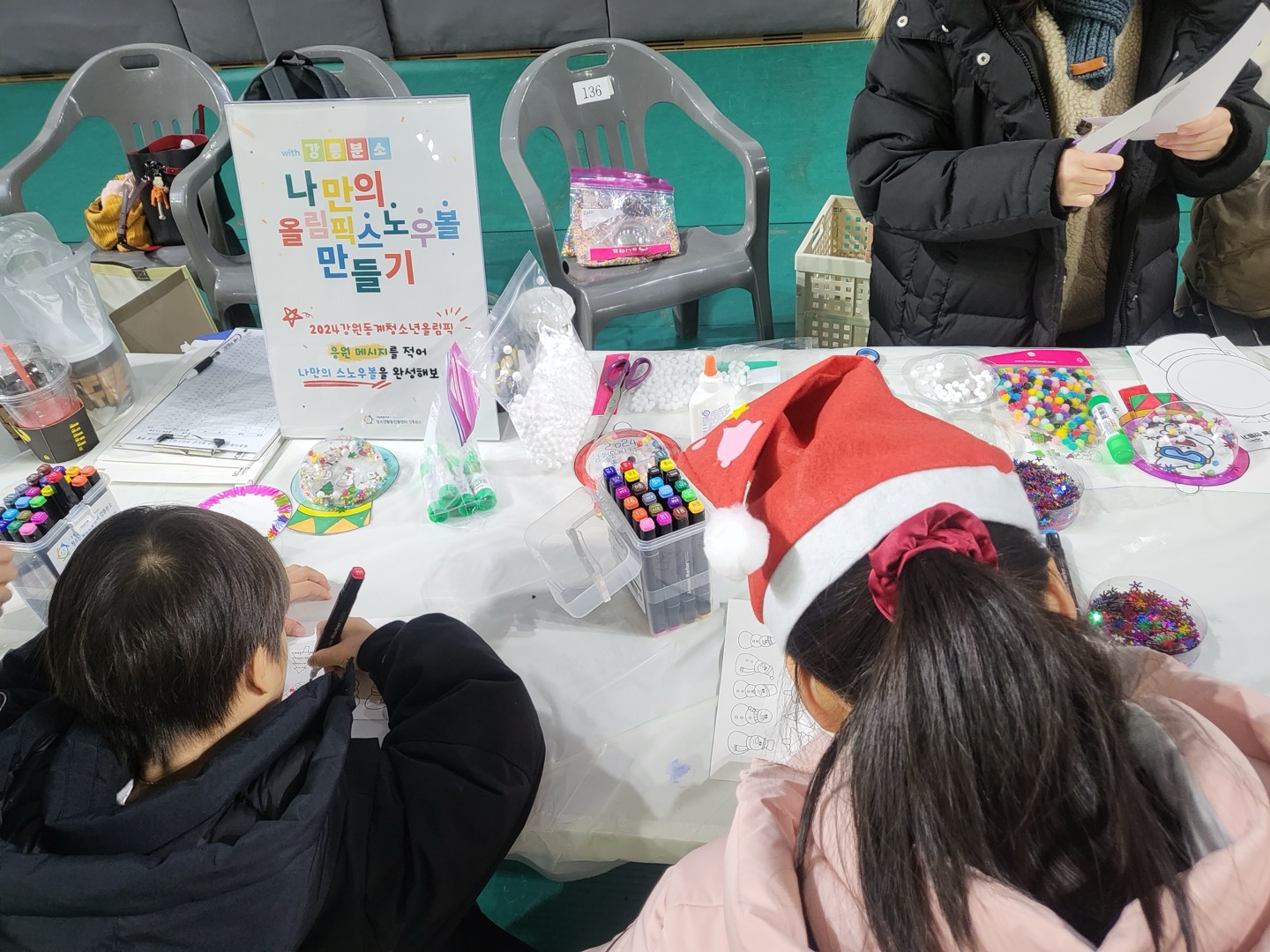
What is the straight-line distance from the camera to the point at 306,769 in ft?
2.52

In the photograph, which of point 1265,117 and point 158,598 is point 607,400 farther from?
point 1265,117

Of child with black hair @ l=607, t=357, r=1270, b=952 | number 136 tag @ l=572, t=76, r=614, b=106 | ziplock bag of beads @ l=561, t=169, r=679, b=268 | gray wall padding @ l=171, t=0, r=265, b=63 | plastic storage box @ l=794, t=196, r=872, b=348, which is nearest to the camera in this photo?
child with black hair @ l=607, t=357, r=1270, b=952

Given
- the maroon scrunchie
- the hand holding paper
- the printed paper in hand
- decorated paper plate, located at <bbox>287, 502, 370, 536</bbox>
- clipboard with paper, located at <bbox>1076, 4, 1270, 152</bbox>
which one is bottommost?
the printed paper in hand

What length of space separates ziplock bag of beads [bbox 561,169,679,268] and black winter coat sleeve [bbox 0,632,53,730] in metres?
1.51

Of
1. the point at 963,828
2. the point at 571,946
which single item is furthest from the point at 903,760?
the point at 571,946

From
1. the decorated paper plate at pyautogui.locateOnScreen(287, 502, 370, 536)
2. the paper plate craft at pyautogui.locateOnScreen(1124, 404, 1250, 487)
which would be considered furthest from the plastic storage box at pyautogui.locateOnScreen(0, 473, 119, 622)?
the paper plate craft at pyautogui.locateOnScreen(1124, 404, 1250, 487)

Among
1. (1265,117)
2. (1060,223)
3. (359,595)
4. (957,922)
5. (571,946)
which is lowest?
(571,946)

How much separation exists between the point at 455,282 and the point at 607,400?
1.02ft

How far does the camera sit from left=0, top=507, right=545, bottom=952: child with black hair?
0.67 metres

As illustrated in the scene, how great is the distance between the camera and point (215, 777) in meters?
0.71

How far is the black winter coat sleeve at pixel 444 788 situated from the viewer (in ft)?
2.66

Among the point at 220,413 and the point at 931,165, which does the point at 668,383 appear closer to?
the point at 931,165

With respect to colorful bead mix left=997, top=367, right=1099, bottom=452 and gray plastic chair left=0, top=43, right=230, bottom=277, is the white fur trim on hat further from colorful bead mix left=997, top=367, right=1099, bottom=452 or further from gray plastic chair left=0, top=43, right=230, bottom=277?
gray plastic chair left=0, top=43, right=230, bottom=277

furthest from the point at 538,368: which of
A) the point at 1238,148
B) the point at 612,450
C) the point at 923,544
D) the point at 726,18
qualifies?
the point at 726,18
